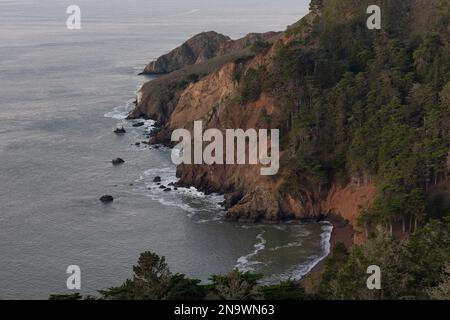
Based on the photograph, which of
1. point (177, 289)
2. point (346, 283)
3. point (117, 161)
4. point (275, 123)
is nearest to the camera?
point (177, 289)

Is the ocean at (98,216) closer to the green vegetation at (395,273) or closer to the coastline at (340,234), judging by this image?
the coastline at (340,234)

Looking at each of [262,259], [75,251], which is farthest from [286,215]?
[75,251]

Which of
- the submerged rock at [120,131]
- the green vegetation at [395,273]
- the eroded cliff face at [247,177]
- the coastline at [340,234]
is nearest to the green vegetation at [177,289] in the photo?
the green vegetation at [395,273]

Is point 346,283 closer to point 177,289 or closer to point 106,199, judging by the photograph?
point 177,289

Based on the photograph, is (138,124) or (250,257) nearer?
(250,257)

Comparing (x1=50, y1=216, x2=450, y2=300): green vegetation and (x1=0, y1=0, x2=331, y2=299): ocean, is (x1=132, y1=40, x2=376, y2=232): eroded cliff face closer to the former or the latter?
(x1=0, y1=0, x2=331, y2=299): ocean

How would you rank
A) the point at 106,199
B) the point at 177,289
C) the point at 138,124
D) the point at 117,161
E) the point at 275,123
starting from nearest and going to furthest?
the point at 177,289
the point at 106,199
the point at 275,123
the point at 117,161
the point at 138,124

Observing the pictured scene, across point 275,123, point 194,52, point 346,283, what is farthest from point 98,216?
point 194,52
